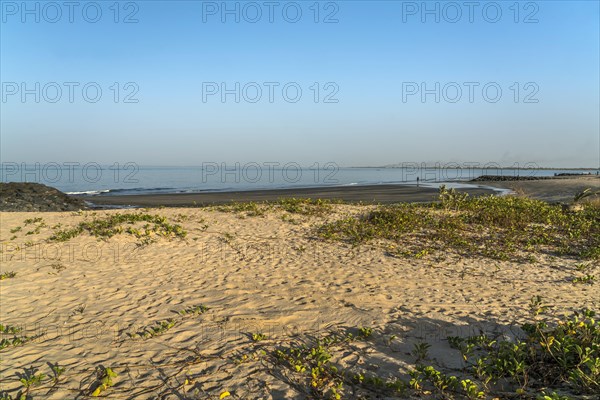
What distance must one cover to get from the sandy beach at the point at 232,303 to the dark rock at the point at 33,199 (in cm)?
1041

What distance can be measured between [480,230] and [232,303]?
881 cm

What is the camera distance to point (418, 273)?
8547mm

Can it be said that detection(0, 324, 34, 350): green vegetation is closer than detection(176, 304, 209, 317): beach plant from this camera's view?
Yes

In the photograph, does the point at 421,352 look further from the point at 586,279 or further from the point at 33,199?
the point at 33,199

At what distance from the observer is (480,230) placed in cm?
1209

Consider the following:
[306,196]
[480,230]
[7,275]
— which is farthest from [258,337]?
[306,196]

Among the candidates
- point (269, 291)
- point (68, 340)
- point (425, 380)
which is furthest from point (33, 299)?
point (425, 380)

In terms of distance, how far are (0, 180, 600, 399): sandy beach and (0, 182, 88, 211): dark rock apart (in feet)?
34.2

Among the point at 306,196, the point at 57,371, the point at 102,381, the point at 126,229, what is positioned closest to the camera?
the point at 102,381

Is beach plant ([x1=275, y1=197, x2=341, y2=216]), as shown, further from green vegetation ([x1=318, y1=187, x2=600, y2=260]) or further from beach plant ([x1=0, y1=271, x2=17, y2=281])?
beach plant ([x1=0, y1=271, x2=17, y2=281])

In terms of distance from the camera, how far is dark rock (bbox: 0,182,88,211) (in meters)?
21.0

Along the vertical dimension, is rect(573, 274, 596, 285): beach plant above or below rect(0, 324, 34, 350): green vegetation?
above

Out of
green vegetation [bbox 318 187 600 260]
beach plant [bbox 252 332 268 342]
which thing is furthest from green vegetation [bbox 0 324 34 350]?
green vegetation [bbox 318 187 600 260]

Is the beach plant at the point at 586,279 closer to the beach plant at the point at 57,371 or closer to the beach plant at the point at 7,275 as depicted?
the beach plant at the point at 57,371
